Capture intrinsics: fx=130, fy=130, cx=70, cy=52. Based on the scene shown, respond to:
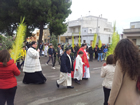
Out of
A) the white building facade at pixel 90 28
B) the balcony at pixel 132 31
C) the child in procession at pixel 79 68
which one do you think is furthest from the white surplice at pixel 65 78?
the balcony at pixel 132 31

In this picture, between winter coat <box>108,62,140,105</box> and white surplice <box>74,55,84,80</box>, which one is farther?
white surplice <box>74,55,84,80</box>

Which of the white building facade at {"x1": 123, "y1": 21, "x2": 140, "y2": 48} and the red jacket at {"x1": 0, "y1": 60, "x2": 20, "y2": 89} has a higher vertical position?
the white building facade at {"x1": 123, "y1": 21, "x2": 140, "y2": 48}

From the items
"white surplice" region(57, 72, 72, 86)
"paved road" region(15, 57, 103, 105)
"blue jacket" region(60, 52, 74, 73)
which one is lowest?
"paved road" region(15, 57, 103, 105)

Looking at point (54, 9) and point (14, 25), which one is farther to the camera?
point (14, 25)

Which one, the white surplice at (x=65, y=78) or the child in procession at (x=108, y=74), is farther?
the white surplice at (x=65, y=78)

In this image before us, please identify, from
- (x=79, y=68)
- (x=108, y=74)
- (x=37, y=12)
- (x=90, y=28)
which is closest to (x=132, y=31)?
(x=90, y=28)

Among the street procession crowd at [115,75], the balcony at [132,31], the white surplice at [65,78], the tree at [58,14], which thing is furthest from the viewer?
the balcony at [132,31]

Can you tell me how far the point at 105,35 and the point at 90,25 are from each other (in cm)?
538

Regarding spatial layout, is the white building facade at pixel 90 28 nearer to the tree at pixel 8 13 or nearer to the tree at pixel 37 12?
the tree at pixel 37 12

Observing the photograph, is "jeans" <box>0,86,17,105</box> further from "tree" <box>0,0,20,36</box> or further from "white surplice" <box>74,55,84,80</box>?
"tree" <box>0,0,20,36</box>

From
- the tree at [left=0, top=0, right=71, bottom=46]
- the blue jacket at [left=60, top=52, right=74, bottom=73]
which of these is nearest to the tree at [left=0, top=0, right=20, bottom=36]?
the tree at [left=0, top=0, right=71, bottom=46]

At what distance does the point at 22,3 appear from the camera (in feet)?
49.0

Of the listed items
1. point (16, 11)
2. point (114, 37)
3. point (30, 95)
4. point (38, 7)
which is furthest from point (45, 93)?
point (16, 11)

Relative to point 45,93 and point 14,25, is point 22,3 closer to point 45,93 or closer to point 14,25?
point 14,25
